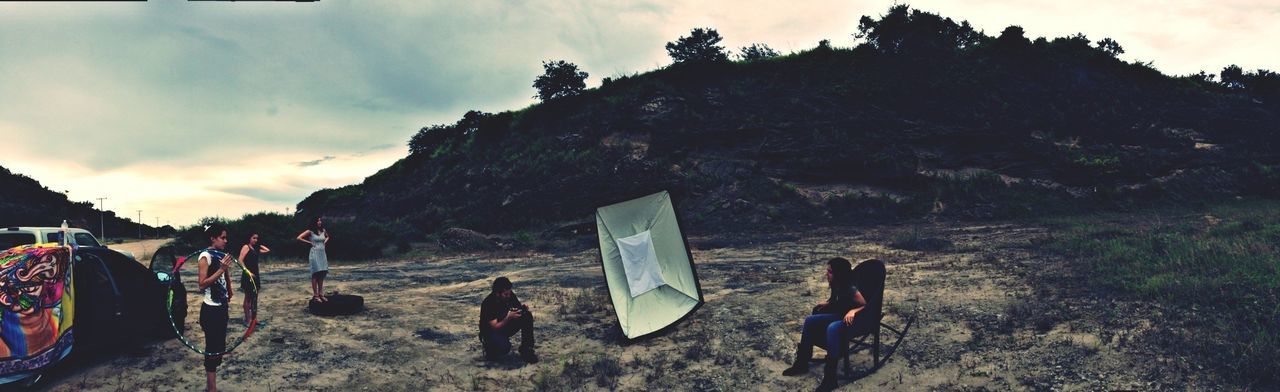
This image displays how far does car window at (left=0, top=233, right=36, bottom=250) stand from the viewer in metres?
11.5

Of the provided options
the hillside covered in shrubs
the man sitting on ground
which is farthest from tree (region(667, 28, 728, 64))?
the man sitting on ground

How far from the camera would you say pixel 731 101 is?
38469mm

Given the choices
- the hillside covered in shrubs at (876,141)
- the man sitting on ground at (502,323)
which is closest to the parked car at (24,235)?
the man sitting on ground at (502,323)

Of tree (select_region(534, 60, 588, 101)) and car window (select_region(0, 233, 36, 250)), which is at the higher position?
tree (select_region(534, 60, 588, 101))

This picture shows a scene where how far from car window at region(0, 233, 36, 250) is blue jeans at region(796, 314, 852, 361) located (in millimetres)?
14287

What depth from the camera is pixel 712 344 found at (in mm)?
9336

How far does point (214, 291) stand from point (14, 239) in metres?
9.31

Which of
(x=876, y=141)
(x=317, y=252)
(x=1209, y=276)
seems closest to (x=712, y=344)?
(x=317, y=252)

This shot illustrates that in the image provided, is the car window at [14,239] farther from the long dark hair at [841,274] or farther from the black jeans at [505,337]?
the long dark hair at [841,274]

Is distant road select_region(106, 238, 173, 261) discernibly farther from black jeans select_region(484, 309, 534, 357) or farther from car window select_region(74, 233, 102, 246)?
black jeans select_region(484, 309, 534, 357)

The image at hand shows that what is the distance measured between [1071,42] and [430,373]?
1765 inches

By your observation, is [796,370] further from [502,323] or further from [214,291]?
[214,291]

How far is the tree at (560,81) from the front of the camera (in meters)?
45.2

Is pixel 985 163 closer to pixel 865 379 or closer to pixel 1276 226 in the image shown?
pixel 1276 226
